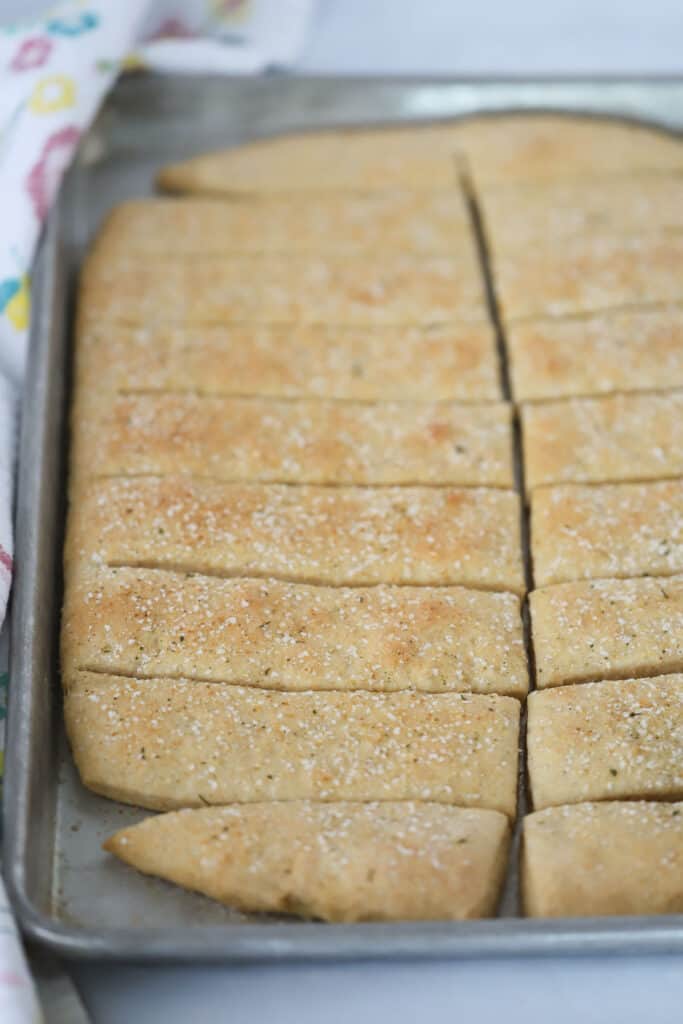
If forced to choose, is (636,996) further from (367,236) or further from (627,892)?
(367,236)

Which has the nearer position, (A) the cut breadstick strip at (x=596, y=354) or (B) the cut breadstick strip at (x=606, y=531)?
(B) the cut breadstick strip at (x=606, y=531)

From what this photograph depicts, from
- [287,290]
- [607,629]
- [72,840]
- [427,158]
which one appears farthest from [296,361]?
[72,840]

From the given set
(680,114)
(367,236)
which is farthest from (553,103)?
(367,236)

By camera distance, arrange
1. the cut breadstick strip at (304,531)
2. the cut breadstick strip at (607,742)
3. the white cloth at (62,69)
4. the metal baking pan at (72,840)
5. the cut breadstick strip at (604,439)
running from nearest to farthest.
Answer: the metal baking pan at (72,840), the cut breadstick strip at (607,742), the cut breadstick strip at (304,531), the cut breadstick strip at (604,439), the white cloth at (62,69)

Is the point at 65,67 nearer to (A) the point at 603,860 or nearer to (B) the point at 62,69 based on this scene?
(B) the point at 62,69

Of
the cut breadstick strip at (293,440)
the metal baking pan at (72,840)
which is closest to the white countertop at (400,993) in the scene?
the metal baking pan at (72,840)

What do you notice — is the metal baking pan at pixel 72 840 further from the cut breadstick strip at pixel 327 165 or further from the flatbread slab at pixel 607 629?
the flatbread slab at pixel 607 629

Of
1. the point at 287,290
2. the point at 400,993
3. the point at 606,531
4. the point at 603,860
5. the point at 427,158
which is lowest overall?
the point at 400,993
